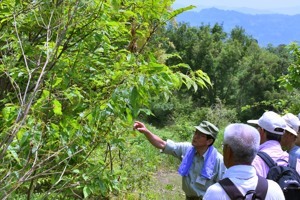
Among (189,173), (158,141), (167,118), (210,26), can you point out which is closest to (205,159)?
(189,173)

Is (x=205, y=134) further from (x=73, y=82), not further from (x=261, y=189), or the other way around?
(x=261, y=189)

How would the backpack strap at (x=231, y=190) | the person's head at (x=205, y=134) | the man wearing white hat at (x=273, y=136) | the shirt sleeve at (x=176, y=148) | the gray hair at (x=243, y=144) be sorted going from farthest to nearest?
the shirt sleeve at (x=176, y=148), the person's head at (x=205, y=134), the man wearing white hat at (x=273, y=136), the gray hair at (x=243, y=144), the backpack strap at (x=231, y=190)

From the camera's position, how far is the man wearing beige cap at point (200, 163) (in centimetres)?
418

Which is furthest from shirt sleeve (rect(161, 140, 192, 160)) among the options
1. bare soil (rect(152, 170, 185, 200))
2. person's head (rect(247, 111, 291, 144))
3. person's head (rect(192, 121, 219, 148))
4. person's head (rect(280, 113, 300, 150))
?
bare soil (rect(152, 170, 185, 200))

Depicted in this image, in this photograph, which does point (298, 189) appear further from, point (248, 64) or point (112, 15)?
point (248, 64)

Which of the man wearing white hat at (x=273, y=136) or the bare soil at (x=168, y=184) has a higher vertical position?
the man wearing white hat at (x=273, y=136)

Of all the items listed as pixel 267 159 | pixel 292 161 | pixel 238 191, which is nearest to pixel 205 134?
pixel 292 161

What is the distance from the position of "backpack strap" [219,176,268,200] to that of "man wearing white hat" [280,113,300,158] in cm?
134

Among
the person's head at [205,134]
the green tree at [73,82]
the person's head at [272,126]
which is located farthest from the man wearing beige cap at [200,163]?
the green tree at [73,82]

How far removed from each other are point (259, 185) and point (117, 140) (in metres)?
1.14

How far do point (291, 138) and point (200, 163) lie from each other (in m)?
0.92

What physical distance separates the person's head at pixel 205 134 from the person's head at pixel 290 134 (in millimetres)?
681

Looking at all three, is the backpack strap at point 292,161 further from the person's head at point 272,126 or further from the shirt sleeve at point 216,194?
the shirt sleeve at point 216,194

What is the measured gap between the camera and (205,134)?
4.16m
